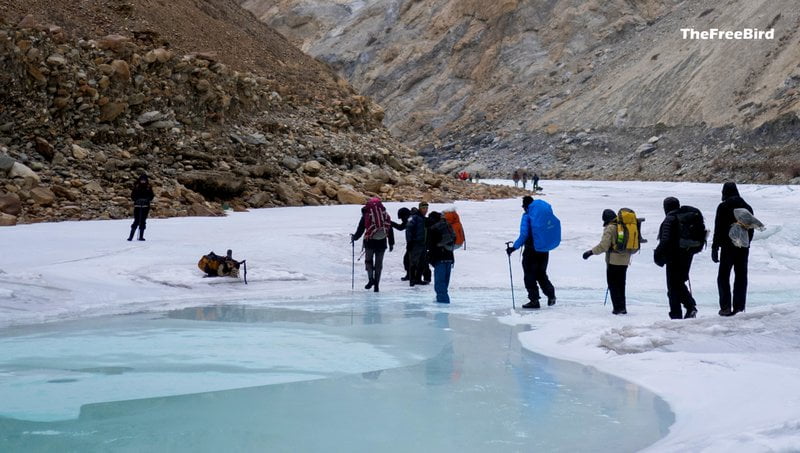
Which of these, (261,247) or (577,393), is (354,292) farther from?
(577,393)

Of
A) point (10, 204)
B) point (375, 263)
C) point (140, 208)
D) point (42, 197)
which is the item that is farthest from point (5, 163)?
point (375, 263)

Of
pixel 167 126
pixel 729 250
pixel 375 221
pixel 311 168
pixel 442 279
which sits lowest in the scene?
pixel 442 279

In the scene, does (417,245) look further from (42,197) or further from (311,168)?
(311,168)

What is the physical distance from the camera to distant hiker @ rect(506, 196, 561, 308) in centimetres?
1012

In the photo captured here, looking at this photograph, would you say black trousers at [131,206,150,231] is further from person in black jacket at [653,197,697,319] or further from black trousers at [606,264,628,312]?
person in black jacket at [653,197,697,319]

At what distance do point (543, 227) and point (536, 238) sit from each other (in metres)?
0.17

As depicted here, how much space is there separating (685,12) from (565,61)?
32.2 feet

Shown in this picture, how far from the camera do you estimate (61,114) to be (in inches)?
906

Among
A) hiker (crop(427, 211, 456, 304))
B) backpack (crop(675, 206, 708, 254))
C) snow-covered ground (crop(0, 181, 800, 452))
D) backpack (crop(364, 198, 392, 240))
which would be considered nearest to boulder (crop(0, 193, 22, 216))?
snow-covered ground (crop(0, 181, 800, 452))

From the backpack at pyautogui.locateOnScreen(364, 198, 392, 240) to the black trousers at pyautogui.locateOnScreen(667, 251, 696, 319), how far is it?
4626 millimetres

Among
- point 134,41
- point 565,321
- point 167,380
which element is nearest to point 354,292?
point 565,321

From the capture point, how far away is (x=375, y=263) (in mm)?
12523

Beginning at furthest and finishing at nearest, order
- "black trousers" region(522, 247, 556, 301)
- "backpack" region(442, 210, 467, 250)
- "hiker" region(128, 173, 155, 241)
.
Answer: "hiker" region(128, 173, 155, 241), "backpack" region(442, 210, 467, 250), "black trousers" region(522, 247, 556, 301)

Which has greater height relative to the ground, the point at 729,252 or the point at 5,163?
the point at 5,163
